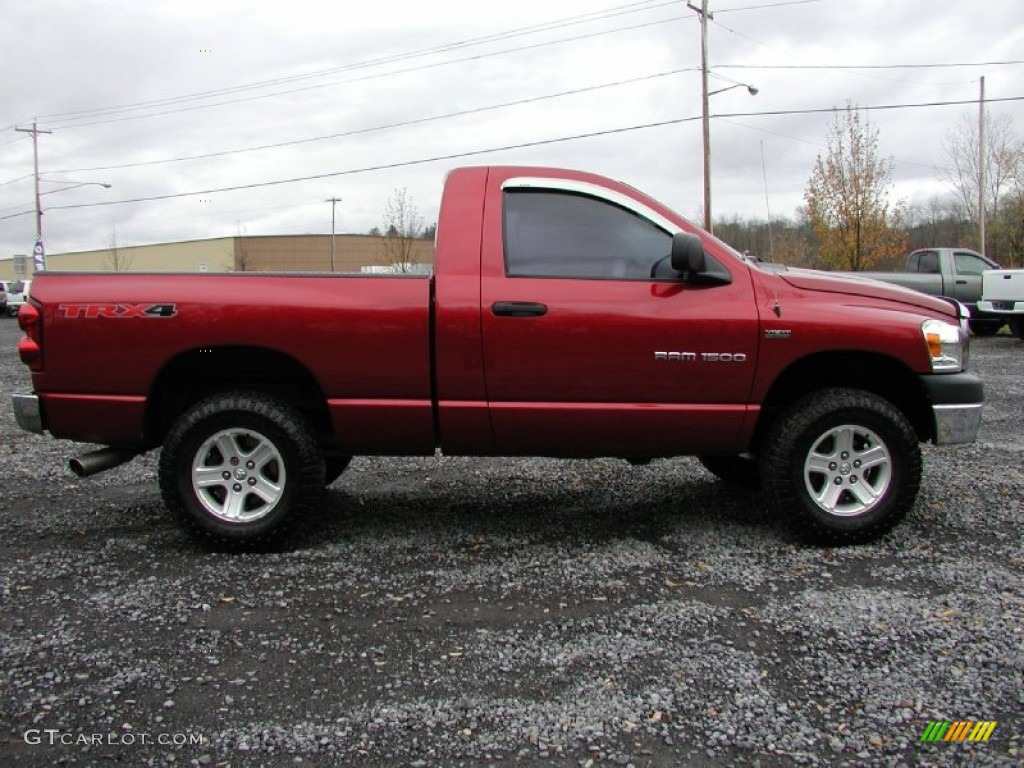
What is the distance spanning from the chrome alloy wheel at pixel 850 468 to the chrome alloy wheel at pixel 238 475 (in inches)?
109

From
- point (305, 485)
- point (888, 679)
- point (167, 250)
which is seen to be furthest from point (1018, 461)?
point (167, 250)

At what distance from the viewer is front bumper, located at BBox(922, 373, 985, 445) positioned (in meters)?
4.19

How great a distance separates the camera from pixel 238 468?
165 inches

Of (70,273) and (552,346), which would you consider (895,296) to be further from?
(70,273)

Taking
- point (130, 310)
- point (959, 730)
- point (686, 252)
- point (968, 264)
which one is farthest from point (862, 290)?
point (968, 264)

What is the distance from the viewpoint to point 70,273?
4.14m

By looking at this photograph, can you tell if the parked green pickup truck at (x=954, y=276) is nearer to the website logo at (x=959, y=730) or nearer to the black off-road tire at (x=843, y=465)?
the black off-road tire at (x=843, y=465)

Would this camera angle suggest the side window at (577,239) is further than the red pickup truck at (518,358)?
Yes

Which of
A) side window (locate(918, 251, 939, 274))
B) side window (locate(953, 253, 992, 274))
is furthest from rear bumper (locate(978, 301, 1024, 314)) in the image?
side window (locate(918, 251, 939, 274))

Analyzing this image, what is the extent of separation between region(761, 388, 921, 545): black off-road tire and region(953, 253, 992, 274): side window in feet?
48.1

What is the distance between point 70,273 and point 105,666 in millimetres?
2141

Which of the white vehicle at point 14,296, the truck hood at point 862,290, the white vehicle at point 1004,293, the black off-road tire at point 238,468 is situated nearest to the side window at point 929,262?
the white vehicle at point 1004,293

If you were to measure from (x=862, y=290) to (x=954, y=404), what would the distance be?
0.75 meters

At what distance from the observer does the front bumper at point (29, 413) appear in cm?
417
